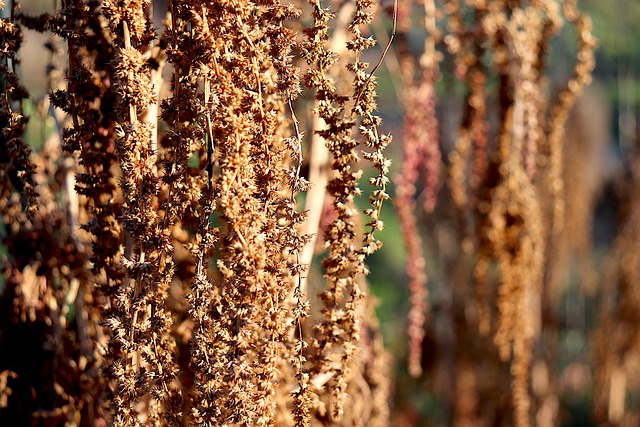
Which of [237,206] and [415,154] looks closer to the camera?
[237,206]

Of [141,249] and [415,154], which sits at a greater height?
[415,154]

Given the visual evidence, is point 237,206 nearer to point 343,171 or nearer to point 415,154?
point 343,171

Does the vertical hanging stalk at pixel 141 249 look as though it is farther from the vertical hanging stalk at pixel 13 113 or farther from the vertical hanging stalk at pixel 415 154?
the vertical hanging stalk at pixel 415 154

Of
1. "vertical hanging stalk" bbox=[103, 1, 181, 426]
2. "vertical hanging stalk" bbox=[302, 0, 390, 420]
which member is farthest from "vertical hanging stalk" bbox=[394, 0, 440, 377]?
"vertical hanging stalk" bbox=[103, 1, 181, 426]

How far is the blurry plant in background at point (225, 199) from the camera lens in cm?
73

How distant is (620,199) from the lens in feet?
9.37

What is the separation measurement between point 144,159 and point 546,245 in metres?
1.82

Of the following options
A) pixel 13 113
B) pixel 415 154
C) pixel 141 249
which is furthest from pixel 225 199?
pixel 415 154

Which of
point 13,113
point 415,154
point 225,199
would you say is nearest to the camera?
point 225,199

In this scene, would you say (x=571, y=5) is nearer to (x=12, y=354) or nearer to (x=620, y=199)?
(x=12, y=354)

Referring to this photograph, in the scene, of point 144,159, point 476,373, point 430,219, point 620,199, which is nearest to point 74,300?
point 144,159

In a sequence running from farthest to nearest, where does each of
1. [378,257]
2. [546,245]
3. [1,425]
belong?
1. [378,257]
2. [546,245]
3. [1,425]

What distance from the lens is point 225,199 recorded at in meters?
0.69

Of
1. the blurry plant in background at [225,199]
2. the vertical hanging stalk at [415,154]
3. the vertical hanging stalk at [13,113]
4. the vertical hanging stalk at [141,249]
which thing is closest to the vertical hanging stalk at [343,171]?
the blurry plant in background at [225,199]
